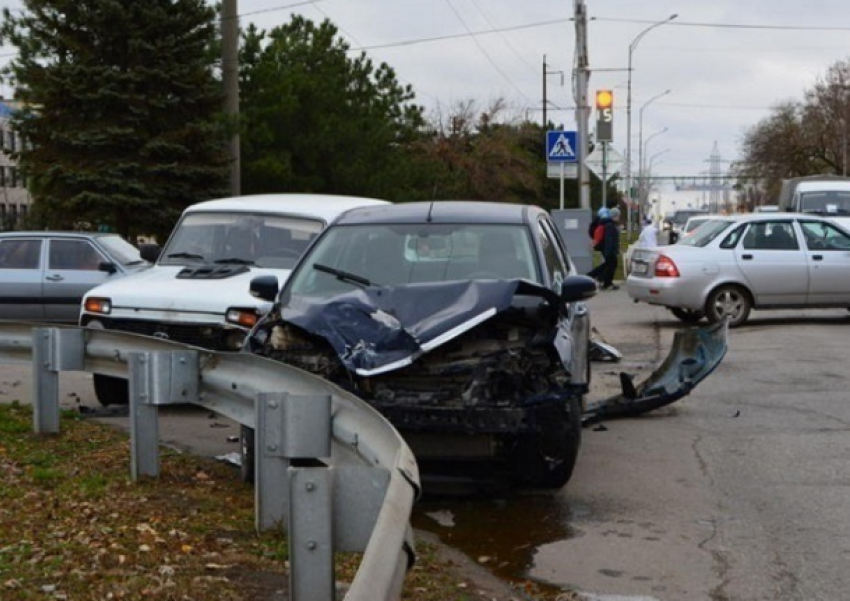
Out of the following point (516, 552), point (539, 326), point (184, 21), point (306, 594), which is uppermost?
point (184, 21)

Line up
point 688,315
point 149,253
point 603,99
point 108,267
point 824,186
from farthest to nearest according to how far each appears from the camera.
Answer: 1. point 824,186
2. point 603,99
3. point 688,315
4. point 108,267
5. point 149,253

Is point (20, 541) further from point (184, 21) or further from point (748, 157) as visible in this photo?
point (748, 157)

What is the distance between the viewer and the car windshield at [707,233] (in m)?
19.0

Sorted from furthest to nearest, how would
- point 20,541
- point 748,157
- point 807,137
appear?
point 748,157, point 807,137, point 20,541

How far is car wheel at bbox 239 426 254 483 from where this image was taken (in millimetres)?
7453

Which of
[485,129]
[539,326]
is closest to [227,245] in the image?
[539,326]

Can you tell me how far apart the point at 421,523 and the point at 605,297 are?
1893 cm

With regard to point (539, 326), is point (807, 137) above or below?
above

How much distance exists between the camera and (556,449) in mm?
7289

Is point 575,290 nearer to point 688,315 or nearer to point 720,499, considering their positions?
point 720,499

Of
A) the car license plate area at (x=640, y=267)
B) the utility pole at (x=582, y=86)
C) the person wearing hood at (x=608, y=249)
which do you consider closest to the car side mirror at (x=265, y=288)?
the car license plate area at (x=640, y=267)

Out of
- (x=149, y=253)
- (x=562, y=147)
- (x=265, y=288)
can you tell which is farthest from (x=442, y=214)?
(x=562, y=147)

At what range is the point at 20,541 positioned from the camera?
5.91m

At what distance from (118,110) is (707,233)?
14.5 m
